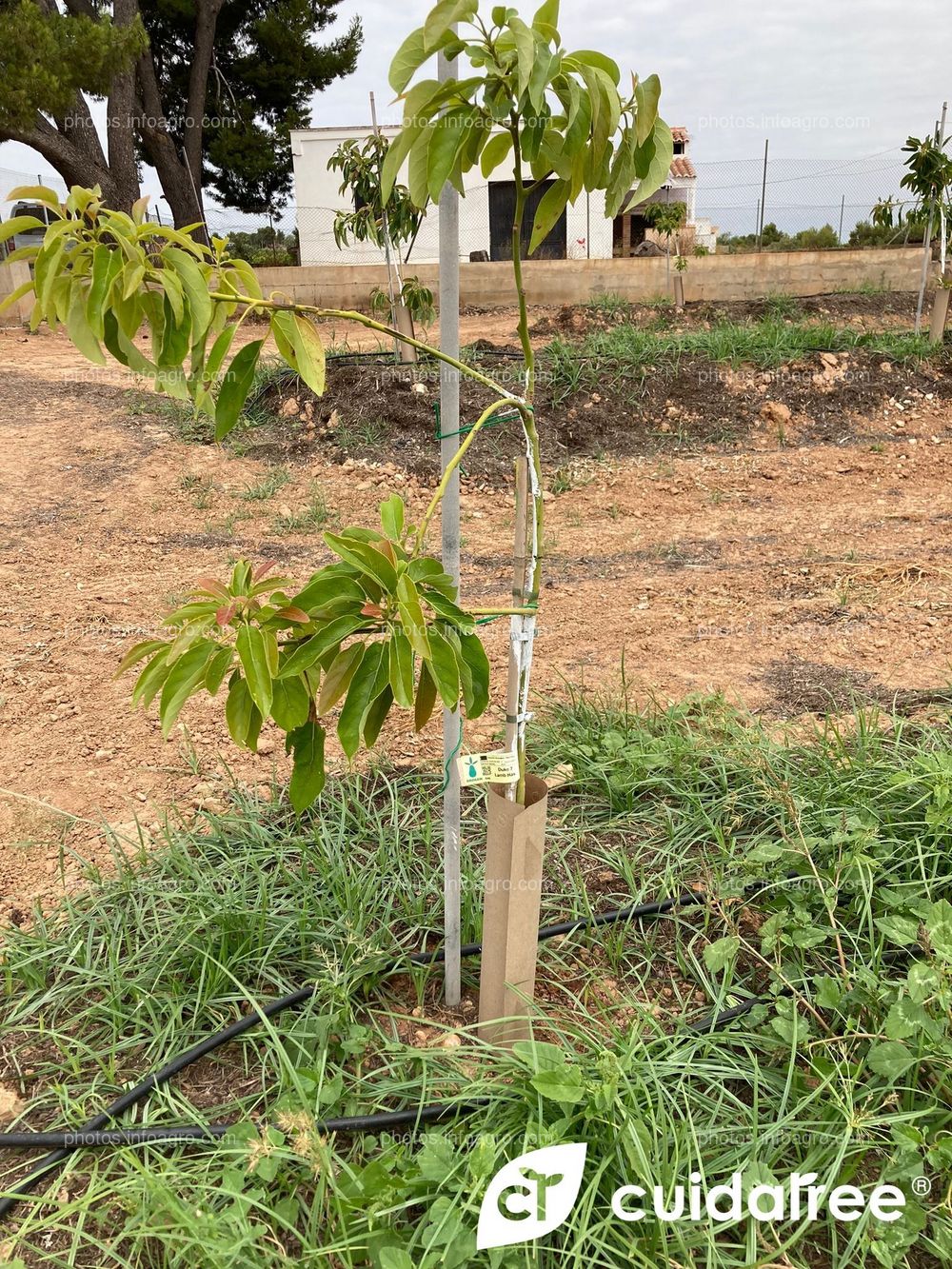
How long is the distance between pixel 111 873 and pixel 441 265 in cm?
183

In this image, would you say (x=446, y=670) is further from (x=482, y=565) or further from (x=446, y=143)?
(x=482, y=565)

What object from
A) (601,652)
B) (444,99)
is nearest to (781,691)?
(601,652)

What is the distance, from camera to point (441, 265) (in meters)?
1.44

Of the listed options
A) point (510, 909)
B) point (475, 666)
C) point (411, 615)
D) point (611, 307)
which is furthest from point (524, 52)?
point (611, 307)

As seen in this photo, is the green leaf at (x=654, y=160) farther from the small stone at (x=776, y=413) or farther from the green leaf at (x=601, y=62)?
the small stone at (x=776, y=413)

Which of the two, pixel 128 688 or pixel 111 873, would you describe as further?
pixel 128 688

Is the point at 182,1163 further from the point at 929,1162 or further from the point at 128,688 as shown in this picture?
the point at 128,688

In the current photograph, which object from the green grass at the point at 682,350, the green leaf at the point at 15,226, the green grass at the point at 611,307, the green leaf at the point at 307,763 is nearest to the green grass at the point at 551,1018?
the green leaf at the point at 307,763

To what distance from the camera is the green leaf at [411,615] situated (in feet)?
3.80

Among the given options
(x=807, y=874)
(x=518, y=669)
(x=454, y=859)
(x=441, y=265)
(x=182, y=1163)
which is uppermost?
(x=441, y=265)

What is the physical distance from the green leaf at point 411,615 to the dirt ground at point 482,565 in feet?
5.09

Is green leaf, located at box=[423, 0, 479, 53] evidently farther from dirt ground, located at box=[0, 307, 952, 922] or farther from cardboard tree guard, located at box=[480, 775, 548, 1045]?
dirt ground, located at box=[0, 307, 952, 922]

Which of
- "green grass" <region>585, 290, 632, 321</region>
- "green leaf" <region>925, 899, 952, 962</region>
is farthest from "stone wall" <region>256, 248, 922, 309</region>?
"green leaf" <region>925, 899, 952, 962</region>

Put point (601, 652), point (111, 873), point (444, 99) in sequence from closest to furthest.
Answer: point (444, 99), point (111, 873), point (601, 652)
